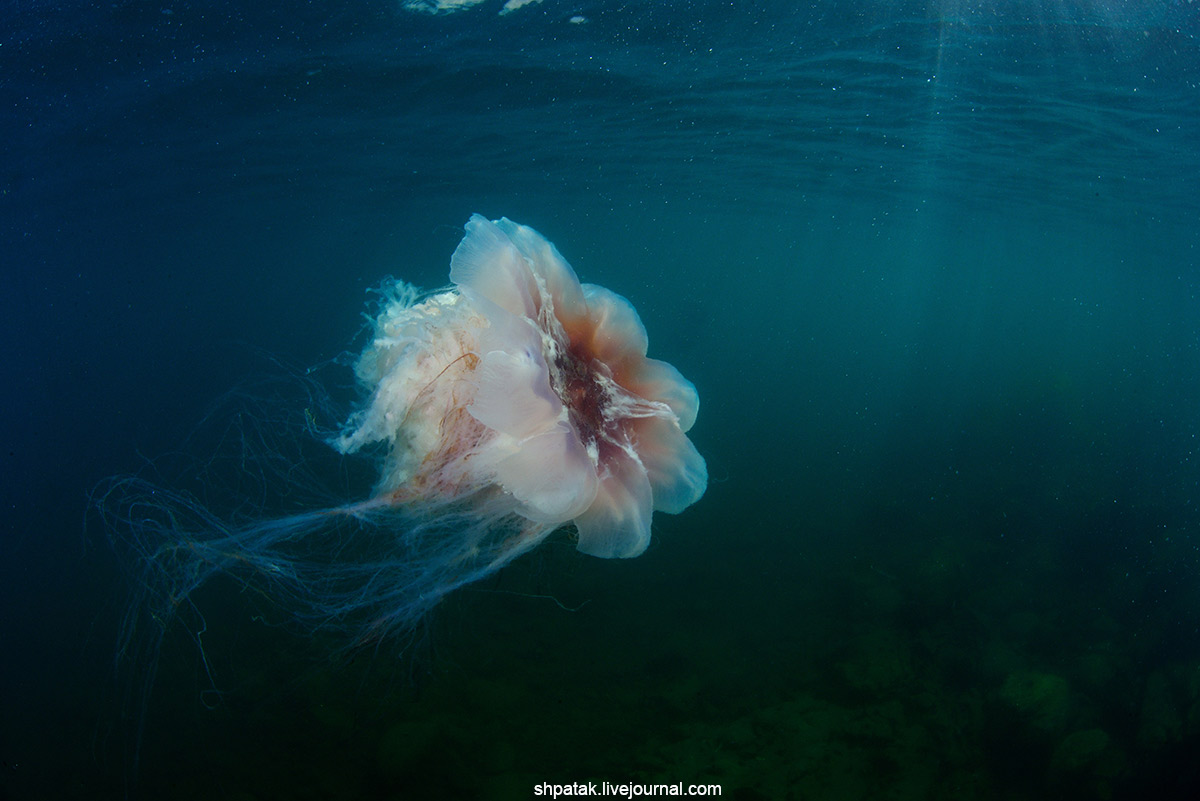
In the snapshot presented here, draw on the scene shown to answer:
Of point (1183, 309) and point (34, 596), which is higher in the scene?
point (34, 596)

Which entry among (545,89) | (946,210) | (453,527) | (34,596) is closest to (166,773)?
(453,527)

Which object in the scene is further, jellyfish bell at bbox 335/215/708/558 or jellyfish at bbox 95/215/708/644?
jellyfish at bbox 95/215/708/644

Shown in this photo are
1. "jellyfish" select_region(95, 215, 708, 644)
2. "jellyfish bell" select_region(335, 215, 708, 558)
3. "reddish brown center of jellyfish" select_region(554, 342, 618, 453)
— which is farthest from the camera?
"reddish brown center of jellyfish" select_region(554, 342, 618, 453)

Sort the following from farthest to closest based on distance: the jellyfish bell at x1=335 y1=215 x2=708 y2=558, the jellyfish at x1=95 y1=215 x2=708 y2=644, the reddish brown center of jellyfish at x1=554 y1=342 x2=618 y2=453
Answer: the reddish brown center of jellyfish at x1=554 y1=342 x2=618 y2=453
the jellyfish at x1=95 y1=215 x2=708 y2=644
the jellyfish bell at x1=335 y1=215 x2=708 y2=558

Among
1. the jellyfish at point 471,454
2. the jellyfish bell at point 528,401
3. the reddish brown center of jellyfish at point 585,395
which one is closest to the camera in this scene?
the jellyfish bell at point 528,401

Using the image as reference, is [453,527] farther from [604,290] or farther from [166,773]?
[166,773]

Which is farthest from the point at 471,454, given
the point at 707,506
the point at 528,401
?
the point at 707,506

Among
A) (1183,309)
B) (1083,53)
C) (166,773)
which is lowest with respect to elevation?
(1183,309)
